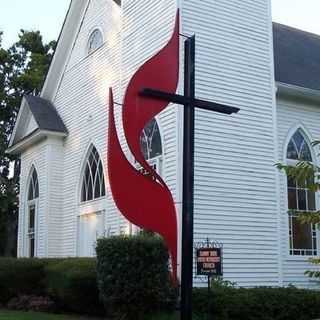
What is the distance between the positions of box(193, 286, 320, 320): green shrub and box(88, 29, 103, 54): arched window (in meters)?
10.6

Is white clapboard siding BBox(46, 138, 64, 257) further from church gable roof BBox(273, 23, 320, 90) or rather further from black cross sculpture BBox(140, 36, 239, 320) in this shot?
black cross sculpture BBox(140, 36, 239, 320)

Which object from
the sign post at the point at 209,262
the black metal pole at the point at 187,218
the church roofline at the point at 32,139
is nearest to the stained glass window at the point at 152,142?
the sign post at the point at 209,262

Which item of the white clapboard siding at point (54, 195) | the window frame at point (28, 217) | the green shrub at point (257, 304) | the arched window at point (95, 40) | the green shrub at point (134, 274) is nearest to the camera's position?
the green shrub at point (134, 274)

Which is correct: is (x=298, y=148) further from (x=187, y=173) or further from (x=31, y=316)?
(x=187, y=173)

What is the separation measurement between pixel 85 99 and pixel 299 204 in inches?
316

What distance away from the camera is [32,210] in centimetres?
2419

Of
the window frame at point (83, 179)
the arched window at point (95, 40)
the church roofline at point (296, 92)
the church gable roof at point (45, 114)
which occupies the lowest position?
the window frame at point (83, 179)

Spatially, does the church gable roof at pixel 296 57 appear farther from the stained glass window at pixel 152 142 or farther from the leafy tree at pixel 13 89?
the leafy tree at pixel 13 89

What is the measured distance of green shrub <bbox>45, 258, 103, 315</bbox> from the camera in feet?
47.8

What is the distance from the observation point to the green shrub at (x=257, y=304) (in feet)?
41.7

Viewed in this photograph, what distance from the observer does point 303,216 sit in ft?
24.3

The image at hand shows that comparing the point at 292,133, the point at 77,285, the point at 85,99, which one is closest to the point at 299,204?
the point at 292,133

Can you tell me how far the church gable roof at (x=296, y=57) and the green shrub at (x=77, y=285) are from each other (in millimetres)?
7581

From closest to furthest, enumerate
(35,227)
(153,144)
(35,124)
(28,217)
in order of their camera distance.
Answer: (153,144) < (35,227) < (35,124) < (28,217)
